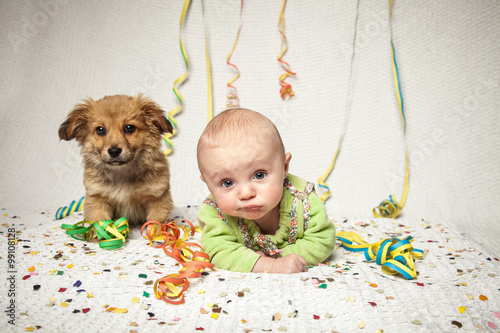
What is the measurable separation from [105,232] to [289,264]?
35.6 inches

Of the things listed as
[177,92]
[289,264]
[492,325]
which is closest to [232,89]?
[177,92]

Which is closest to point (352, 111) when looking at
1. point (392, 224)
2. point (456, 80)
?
point (456, 80)

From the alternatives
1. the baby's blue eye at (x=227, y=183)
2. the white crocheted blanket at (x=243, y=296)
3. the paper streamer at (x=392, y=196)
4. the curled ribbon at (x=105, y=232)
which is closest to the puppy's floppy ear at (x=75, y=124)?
the curled ribbon at (x=105, y=232)

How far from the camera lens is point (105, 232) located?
1911 millimetres

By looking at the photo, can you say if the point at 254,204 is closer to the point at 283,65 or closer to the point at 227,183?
the point at 227,183

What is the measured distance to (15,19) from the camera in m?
2.91

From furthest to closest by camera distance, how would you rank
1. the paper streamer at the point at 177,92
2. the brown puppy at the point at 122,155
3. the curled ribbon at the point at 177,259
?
the paper streamer at the point at 177,92 < the brown puppy at the point at 122,155 < the curled ribbon at the point at 177,259

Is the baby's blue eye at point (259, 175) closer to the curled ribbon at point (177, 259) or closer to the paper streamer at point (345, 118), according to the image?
the curled ribbon at point (177, 259)

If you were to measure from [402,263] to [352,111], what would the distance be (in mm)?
1434

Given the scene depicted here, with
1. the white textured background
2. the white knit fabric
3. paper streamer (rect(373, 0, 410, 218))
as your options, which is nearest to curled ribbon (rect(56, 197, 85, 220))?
the white knit fabric

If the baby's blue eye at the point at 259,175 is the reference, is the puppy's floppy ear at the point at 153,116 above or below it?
above

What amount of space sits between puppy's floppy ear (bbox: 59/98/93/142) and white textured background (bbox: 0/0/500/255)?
35.4 inches

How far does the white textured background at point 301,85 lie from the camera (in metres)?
2.63

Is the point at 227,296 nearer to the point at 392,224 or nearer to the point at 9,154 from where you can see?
the point at 392,224
